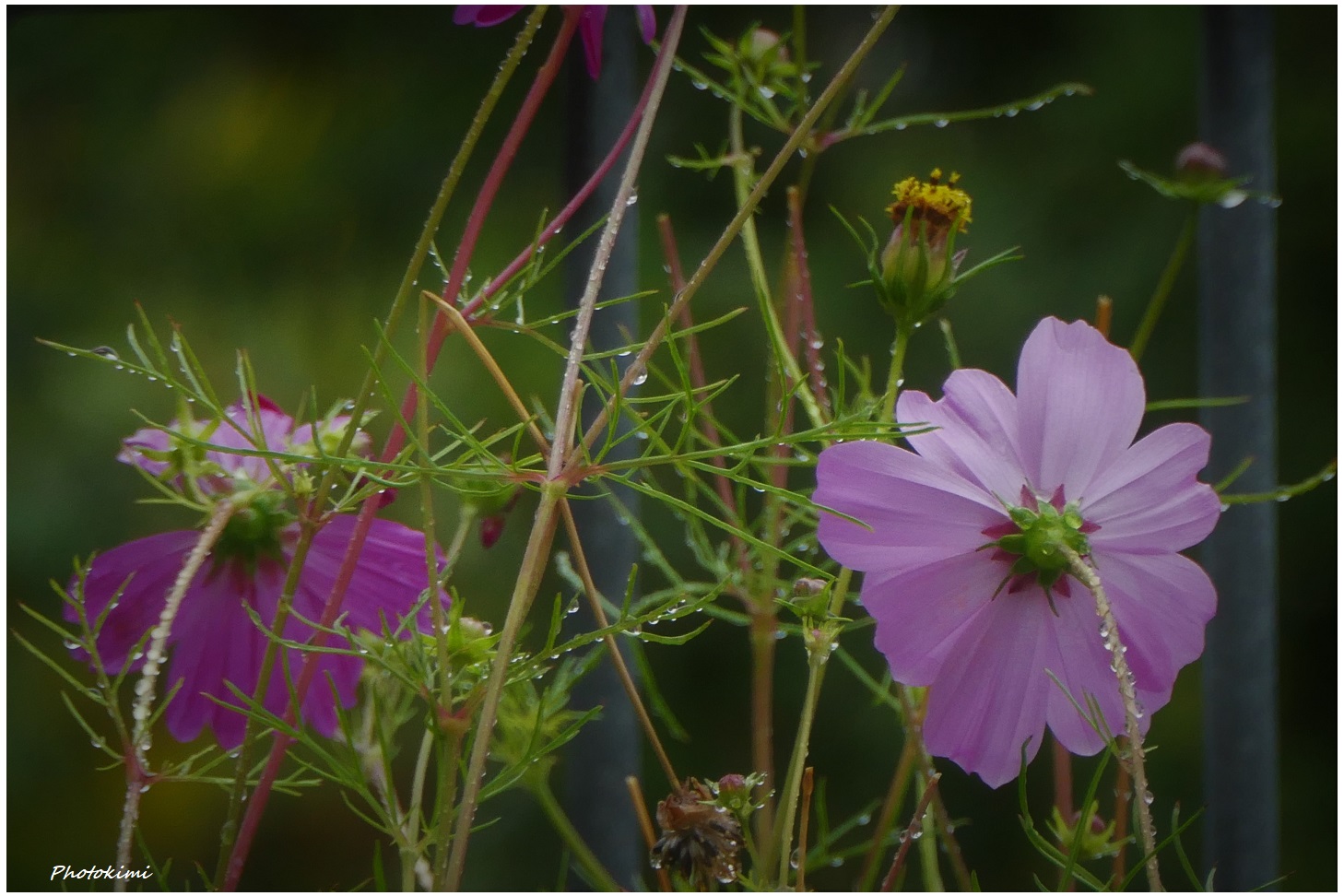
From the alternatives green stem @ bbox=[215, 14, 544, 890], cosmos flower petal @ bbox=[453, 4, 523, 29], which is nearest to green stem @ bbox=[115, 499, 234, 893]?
green stem @ bbox=[215, 14, 544, 890]

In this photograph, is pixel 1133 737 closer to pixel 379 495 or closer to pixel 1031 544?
pixel 1031 544

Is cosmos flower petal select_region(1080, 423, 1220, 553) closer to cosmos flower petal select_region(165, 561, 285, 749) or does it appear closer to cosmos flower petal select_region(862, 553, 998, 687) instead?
cosmos flower petal select_region(862, 553, 998, 687)

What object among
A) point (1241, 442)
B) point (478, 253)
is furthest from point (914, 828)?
point (478, 253)

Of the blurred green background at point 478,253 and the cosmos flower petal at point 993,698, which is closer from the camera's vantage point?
→ the cosmos flower petal at point 993,698

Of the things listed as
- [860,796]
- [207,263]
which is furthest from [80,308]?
[860,796]

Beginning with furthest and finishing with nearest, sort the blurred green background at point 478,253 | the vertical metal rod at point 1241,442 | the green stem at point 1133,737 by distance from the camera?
the blurred green background at point 478,253, the vertical metal rod at point 1241,442, the green stem at point 1133,737

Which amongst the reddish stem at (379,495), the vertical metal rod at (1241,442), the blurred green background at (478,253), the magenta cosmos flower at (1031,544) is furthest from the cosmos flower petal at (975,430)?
the blurred green background at (478,253)

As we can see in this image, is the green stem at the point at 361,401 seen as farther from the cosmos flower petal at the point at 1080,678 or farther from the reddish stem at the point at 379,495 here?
the cosmos flower petal at the point at 1080,678

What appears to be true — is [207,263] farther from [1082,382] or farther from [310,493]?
[1082,382]
